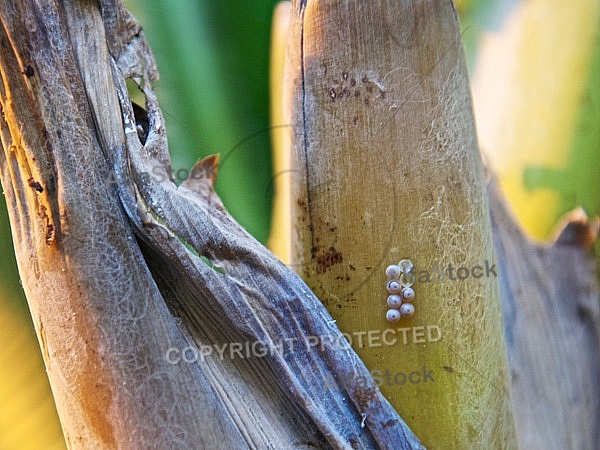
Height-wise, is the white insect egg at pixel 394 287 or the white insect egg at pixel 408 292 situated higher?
the white insect egg at pixel 394 287

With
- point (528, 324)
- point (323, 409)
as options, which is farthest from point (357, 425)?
point (528, 324)

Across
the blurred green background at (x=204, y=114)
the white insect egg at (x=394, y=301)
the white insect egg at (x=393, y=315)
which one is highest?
the blurred green background at (x=204, y=114)

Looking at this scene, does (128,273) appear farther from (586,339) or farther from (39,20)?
(586,339)

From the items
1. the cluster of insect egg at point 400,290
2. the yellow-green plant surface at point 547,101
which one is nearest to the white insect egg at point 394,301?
the cluster of insect egg at point 400,290

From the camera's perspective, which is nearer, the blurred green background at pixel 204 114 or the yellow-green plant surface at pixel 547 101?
the blurred green background at pixel 204 114

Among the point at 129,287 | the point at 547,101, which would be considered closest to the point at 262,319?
the point at 129,287

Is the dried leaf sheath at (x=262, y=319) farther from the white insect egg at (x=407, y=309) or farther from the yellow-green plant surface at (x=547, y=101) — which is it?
the yellow-green plant surface at (x=547, y=101)
